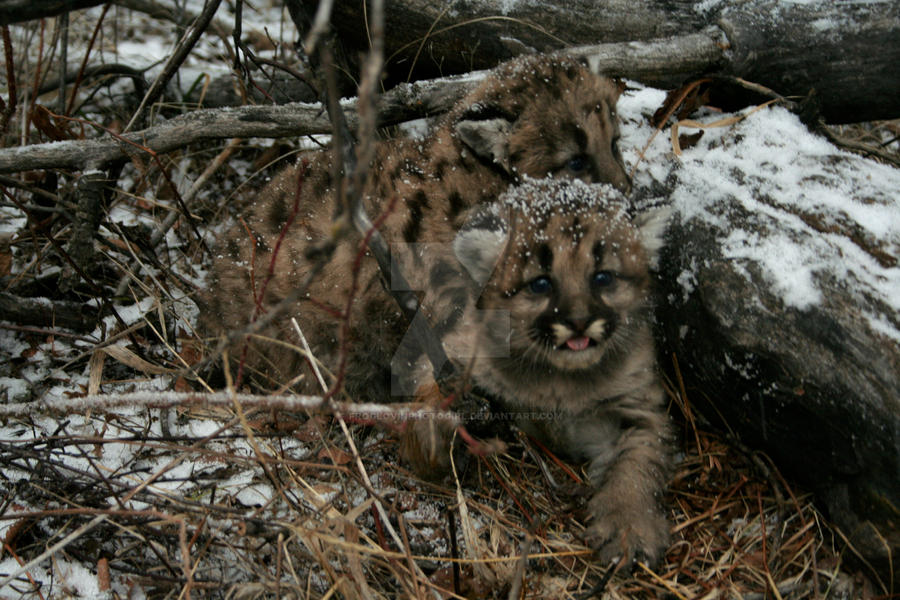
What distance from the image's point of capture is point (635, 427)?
3.47 m

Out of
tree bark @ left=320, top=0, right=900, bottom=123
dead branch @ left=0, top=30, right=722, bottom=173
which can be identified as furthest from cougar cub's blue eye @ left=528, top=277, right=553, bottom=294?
tree bark @ left=320, top=0, right=900, bottom=123

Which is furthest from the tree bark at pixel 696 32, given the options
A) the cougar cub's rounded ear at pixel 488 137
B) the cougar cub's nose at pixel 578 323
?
the cougar cub's nose at pixel 578 323

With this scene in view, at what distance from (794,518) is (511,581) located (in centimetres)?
128

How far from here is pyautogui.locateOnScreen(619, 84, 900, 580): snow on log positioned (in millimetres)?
2859

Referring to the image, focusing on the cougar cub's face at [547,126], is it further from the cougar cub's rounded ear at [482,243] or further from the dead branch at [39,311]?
the dead branch at [39,311]

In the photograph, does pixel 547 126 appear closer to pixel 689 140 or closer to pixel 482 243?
pixel 689 140

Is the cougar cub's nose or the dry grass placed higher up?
the cougar cub's nose

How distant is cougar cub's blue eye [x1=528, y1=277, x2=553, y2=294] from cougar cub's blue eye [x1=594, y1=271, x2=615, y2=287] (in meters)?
0.21

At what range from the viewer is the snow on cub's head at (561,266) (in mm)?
3115

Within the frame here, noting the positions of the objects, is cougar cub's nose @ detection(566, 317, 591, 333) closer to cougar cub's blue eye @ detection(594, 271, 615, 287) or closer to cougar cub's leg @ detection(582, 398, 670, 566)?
cougar cub's blue eye @ detection(594, 271, 615, 287)

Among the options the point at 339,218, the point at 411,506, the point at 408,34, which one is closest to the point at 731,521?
the point at 411,506

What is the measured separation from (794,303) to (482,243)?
4.32 feet

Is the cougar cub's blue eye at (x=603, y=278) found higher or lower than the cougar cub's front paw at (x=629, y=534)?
higher

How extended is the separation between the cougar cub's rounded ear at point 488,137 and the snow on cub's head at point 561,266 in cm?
59
